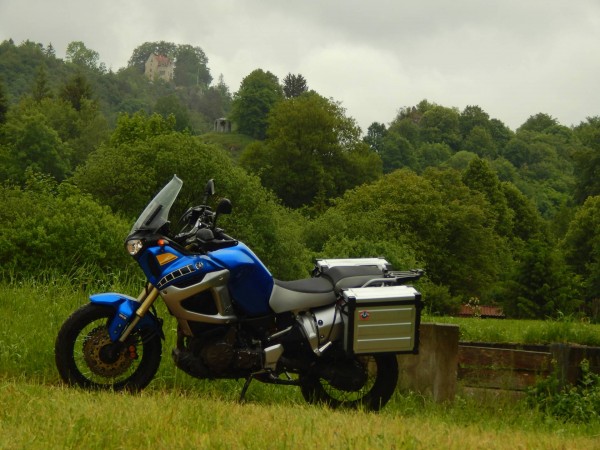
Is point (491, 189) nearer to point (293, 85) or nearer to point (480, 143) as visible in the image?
point (293, 85)

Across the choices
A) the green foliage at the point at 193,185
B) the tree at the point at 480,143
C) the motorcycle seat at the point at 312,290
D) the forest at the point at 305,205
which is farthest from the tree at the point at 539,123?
the motorcycle seat at the point at 312,290

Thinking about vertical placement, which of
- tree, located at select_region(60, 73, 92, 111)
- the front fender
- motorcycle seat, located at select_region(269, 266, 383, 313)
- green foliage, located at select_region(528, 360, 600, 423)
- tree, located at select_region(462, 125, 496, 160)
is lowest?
green foliage, located at select_region(528, 360, 600, 423)

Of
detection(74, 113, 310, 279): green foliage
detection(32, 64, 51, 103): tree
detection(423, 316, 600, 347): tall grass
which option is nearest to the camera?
detection(423, 316, 600, 347): tall grass

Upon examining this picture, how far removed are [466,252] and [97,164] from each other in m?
24.2

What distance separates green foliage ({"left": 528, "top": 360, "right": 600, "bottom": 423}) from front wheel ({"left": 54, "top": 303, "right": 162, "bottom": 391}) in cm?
389

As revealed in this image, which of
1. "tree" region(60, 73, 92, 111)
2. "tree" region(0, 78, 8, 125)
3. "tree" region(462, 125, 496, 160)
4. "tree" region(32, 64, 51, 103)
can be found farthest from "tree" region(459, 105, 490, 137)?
"tree" region(0, 78, 8, 125)

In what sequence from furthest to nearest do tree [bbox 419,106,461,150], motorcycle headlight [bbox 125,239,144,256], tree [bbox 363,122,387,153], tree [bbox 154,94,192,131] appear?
tree [bbox 419,106,461,150], tree [bbox 363,122,387,153], tree [bbox 154,94,192,131], motorcycle headlight [bbox 125,239,144,256]

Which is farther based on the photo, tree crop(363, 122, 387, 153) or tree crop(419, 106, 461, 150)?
tree crop(419, 106, 461, 150)

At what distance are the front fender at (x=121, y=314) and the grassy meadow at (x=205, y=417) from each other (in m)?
0.52

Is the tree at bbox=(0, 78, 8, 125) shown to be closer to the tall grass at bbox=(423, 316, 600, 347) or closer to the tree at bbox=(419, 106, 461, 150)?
the tall grass at bbox=(423, 316, 600, 347)

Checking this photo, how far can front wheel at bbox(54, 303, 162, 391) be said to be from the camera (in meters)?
7.59

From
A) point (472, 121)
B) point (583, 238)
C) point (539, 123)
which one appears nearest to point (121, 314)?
→ point (583, 238)

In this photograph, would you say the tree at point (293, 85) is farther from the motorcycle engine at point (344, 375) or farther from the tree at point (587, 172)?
the motorcycle engine at point (344, 375)

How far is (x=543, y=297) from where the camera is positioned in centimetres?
4366
